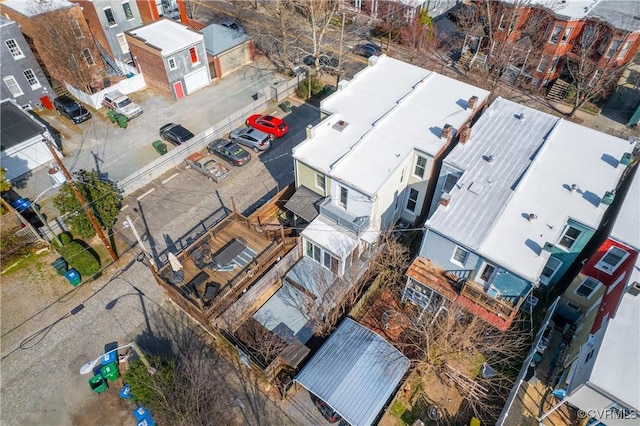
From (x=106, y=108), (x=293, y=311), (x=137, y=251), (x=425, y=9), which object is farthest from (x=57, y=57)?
(x=425, y=9)

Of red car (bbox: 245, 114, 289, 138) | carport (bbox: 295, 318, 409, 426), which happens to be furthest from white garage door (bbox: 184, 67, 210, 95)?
carport (bbox: 295, 318, 409, 426)

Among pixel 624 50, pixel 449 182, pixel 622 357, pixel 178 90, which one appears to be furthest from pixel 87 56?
pixel 624 50

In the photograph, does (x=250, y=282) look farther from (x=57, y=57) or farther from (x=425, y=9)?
(x=425, y=9)

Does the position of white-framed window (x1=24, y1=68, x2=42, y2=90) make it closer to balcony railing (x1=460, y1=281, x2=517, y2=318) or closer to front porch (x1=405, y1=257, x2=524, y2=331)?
front porch (x1=405, y1=257, x2=524, y2=331)

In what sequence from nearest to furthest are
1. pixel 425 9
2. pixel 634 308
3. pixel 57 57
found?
pixel 634 308 < pixel 57 57 < pixel 425 9

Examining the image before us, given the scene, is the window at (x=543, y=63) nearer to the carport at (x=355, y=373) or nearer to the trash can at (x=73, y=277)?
the carport at (x=355, y=373)

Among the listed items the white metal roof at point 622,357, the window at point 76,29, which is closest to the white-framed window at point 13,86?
the window at point 76,29

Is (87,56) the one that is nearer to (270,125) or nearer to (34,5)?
(34,5)
